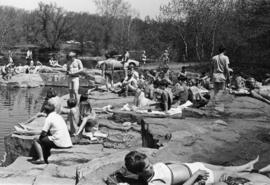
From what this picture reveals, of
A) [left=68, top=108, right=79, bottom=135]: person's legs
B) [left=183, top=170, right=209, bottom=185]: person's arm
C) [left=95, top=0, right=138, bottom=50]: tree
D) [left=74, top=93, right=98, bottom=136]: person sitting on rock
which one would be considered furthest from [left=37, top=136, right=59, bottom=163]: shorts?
[left=95, top=0, right=138, bottom=50]: tree

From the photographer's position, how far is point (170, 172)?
16.3 feet

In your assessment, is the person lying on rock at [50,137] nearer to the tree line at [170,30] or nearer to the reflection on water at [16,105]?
the reflection on water at [16,105]

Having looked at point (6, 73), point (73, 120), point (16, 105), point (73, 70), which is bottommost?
point (16, 105)

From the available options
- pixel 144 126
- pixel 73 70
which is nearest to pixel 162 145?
pixel 144 126

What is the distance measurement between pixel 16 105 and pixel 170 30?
24615mm

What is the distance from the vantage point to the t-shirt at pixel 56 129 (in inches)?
298

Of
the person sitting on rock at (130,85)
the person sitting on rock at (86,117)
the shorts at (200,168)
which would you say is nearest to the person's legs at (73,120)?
the person sitting on rock at (86,117)

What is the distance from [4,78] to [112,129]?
2167cm

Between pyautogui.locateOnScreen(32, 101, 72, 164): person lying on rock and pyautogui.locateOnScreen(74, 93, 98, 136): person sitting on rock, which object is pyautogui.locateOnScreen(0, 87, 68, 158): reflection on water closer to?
pyautogui.locateOnScreen(74, 93, 98, 136): person sitting on rock

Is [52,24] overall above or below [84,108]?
above

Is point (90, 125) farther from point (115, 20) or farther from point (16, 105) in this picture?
point (115, 20)

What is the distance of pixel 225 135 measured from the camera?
728 centimetres

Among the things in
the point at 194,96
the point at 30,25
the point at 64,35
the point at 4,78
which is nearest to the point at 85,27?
the point at 64,35

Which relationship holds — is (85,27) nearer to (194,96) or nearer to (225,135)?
(194,96)
